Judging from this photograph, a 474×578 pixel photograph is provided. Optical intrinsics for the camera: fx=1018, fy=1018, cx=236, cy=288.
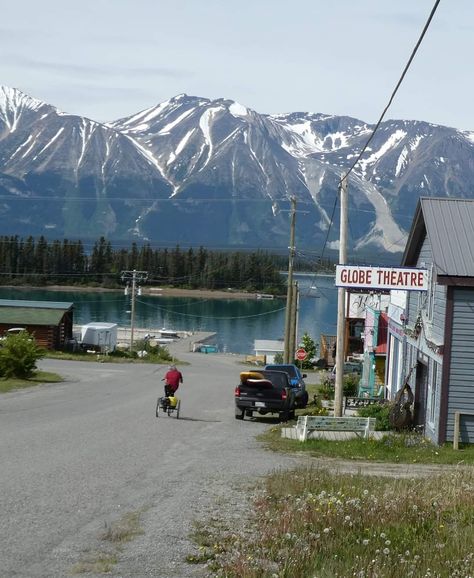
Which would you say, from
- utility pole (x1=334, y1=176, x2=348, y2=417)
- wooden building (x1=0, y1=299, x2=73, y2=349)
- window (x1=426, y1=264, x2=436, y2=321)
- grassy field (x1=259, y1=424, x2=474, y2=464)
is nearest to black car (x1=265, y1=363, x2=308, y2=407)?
utility pole (x1=334, y1=176, x2=348, y2=417)

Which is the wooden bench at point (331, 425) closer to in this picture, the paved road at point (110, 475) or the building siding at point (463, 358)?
the paved road at point (110, 475)

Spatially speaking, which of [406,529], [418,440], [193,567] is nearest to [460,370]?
[418,440]

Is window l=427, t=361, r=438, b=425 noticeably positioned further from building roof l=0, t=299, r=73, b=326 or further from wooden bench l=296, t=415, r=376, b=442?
building roof l=0, t=299, r=73, b=326

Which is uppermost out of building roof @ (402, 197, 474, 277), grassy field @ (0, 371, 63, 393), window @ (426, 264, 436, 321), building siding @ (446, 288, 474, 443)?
building roof @ (402, 197, 474, 277)

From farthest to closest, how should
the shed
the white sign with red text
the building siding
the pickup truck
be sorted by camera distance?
the shed
the pickup truck
the white sign with red text
the building siding

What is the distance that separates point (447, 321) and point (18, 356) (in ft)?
84.3

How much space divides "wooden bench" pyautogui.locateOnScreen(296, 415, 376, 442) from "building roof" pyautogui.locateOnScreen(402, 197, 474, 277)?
407cm

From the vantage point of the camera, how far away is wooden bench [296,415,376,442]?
23594 millimetres

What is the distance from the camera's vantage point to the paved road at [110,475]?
10039 millimetres

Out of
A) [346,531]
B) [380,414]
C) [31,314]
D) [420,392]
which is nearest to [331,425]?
[380,414]

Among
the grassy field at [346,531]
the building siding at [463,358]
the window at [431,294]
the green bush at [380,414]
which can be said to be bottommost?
the green bush at [380,414]

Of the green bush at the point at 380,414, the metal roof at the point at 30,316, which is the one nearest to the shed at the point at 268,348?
the metal roof at the point at 30,316

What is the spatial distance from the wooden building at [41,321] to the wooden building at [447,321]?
4930 centimetres

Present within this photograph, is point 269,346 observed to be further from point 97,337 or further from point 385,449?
point 385,449
